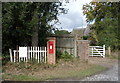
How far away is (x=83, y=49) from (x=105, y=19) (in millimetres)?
6315

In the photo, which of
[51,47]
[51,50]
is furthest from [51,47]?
[51,50]

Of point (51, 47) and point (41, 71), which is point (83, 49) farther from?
point (41, 71)

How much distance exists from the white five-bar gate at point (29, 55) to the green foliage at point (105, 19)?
26.3 ft

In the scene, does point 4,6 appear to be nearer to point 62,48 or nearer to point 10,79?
point 10,79

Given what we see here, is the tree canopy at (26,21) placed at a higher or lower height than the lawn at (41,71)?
higher

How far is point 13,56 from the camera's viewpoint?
7.88 meters

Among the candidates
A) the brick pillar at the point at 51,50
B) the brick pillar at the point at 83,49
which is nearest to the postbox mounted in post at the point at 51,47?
the brick pillar at the point at 51,50

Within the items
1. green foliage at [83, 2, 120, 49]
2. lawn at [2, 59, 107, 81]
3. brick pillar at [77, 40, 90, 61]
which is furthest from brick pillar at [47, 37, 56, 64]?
green foliage at [83, 2, 120, 49]

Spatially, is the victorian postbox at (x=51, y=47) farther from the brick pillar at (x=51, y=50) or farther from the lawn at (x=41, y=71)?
the lawn at (x=41, y=71)

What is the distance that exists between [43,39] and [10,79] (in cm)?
362

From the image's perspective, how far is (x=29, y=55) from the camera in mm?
7570

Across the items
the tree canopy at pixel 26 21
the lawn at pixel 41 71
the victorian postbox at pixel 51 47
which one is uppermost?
the tree canopy at pixel 26 21

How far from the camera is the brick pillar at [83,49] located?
9.06m

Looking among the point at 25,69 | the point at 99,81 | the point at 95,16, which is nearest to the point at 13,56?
the point at 25,69
